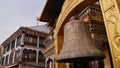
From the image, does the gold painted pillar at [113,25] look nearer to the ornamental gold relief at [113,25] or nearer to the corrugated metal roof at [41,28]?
the ornamental gold relief at [113,25]

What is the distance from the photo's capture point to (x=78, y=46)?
284cm

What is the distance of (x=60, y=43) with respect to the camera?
14.3 ft

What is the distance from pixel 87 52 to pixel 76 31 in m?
0.66

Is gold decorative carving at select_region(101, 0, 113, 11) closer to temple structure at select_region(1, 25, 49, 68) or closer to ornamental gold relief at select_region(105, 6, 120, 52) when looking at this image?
ornamental gold relief at select_region(105, 6, 120, 52)

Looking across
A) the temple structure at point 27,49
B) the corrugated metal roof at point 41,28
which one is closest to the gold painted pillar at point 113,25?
the temple structure at point 27,49

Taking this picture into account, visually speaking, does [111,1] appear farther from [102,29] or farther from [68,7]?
[102,29]

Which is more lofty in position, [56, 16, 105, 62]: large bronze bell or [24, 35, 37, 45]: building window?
[24, 35, 37, 45]: building window

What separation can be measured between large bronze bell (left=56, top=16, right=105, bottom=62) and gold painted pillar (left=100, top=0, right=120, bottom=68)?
55 centimetres

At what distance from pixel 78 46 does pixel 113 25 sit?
889 millimetres

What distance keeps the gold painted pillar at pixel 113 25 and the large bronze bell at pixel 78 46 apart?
55 centimetres

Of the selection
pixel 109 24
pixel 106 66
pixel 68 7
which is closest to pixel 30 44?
pixel 106 66

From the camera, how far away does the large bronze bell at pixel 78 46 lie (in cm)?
265

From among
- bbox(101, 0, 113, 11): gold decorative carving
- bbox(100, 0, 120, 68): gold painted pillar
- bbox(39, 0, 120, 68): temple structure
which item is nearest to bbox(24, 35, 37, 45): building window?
bbox(39, 0, 120, 68): temple structure

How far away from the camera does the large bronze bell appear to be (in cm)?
265
